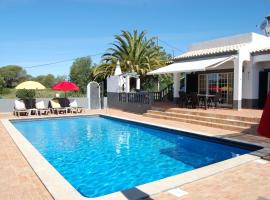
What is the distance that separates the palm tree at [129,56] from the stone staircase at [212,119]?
15.4 meters

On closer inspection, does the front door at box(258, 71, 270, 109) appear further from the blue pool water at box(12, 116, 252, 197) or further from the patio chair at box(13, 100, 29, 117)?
the patio chair at box(13, 100, 29, 117)

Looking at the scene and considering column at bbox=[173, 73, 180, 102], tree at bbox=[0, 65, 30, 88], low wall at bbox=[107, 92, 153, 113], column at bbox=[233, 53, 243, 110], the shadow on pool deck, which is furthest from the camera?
tree at bbox=[0, 65, 30, 88]

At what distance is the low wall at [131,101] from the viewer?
90.7 ft

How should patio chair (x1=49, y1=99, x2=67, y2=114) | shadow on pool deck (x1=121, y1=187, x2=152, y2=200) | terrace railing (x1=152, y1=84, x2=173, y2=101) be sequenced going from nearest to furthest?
shadow on pool deck (x1=121, y1=187, x2=152, y2=200), patio chair (x1=49, y1=99, x2=67, y2=114), terrace railing (x1=152, y1=84, x2=173, y2=101)

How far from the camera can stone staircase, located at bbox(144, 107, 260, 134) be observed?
17219mm

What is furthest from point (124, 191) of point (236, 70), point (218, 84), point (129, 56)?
point (129, 56)

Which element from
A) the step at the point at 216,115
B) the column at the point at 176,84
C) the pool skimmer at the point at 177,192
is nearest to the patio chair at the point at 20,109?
the step at the point at 216,115

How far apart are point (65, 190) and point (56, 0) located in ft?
102

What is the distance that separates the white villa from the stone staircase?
3.39m

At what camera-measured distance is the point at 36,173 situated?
351 inches

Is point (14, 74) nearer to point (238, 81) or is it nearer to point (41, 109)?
point (41, 109)

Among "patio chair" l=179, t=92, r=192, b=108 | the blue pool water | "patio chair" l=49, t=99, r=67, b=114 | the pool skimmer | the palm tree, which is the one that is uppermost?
the palm tree

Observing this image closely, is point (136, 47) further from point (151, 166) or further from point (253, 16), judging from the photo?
point (151, 166)

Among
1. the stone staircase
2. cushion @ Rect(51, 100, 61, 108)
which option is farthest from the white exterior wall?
the stone staircase
